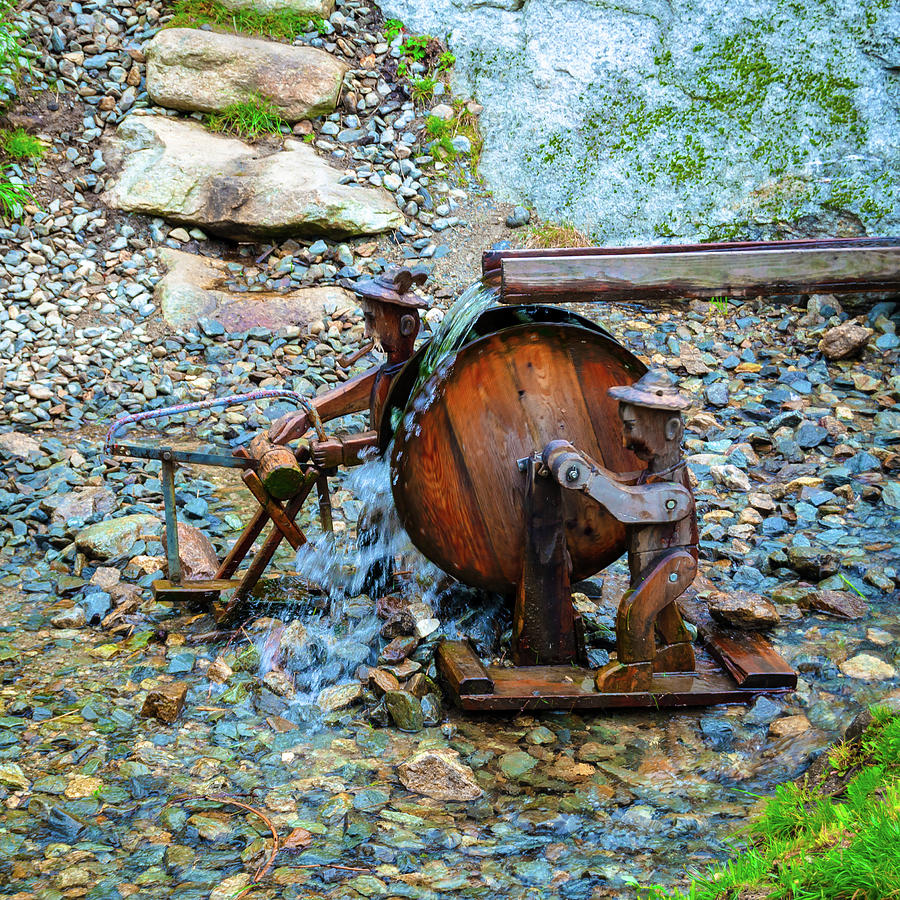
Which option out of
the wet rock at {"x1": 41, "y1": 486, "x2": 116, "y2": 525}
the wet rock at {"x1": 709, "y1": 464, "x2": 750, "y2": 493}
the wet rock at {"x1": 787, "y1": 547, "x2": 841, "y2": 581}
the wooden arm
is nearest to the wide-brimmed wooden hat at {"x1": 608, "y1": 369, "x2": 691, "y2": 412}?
the wooden arm

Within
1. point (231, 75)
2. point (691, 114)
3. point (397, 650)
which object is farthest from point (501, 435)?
point (231, 75)

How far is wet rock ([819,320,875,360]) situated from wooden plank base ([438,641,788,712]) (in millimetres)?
3839

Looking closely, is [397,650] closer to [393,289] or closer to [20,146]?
[393,289]

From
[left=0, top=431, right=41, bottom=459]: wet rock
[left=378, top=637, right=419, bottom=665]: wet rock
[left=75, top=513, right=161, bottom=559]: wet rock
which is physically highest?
[left=0, top=431, right=41, bottom=459]: wet rock

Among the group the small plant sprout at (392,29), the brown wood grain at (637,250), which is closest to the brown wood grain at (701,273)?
the brown wood grain at (637,250)

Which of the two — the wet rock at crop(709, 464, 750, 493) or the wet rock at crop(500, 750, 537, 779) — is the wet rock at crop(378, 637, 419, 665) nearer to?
the wet rock at crop(500, 750, 537, 779)

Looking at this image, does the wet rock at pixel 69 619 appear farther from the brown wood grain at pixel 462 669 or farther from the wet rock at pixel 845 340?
the wet rock at pixel 845 340

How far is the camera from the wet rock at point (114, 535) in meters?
4.95

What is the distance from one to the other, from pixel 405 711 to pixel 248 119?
21.6 feet

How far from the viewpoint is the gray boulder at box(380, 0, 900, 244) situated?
812 cm

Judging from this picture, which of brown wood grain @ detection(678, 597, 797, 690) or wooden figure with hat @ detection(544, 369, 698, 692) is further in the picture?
brown wood grain @ detection(678, 597, 797, 690)

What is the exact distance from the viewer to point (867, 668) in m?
3.92

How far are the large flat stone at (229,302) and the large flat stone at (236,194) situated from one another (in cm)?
54

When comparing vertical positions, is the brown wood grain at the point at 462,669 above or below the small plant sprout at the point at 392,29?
below
